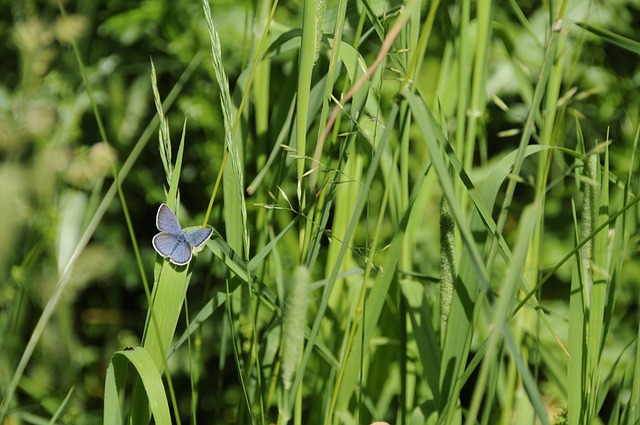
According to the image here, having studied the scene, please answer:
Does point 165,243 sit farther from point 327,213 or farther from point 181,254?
point 327,213

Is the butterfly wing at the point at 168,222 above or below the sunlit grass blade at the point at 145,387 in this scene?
above

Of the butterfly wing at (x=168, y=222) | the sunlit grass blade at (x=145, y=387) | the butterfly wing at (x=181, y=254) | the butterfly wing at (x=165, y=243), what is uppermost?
the butterfly wing at (x=168, y=222)

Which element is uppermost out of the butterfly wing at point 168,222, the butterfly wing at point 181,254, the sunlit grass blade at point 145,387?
the butterfly wing at point 168,222

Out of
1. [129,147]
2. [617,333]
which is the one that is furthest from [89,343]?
[617,333]

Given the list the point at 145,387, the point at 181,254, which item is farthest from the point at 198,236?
the point at 145,387
